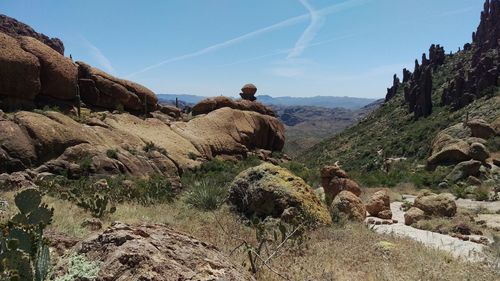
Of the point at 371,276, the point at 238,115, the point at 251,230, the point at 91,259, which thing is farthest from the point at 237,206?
the point at 238,115

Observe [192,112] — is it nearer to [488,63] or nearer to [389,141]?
[389,141]

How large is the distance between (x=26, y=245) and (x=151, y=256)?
3.52 ft

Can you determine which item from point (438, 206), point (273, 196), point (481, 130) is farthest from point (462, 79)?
point (273, 196)

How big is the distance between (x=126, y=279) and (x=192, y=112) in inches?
1482

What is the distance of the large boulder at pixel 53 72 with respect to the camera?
81.3 ft

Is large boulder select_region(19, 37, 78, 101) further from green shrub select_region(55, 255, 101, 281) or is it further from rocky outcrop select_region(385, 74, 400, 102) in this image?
rocky outcrop select_region(385, 74, 400, 102)

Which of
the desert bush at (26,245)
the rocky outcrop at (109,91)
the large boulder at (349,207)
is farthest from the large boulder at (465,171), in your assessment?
the desert bush at (26,245)

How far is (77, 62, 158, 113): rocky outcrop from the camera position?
2933 cm

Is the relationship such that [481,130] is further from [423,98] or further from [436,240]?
[423,98]

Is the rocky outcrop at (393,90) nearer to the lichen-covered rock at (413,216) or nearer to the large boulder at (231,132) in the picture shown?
the large boulder at (231,132)

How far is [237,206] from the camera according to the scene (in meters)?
11.0

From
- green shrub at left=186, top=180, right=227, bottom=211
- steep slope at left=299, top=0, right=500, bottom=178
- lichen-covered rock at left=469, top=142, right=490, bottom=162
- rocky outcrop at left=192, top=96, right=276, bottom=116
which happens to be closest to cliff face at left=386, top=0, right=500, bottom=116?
steep slope at left=299, top=0, right=500, bottom=178

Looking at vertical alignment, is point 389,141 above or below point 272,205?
below

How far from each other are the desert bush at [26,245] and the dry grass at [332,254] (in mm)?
1093
